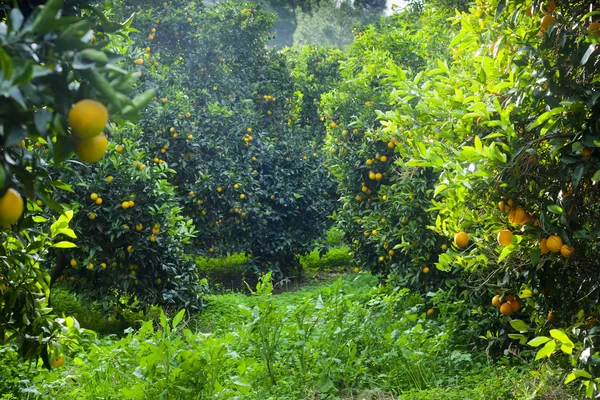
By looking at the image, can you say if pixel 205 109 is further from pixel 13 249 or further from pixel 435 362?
pixel 13 249

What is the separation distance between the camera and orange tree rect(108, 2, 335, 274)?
8758 mm

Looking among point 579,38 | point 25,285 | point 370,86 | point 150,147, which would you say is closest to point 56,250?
point 150,147

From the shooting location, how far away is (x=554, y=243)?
101 inches

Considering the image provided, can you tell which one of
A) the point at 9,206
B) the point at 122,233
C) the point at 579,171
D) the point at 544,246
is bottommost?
the point at 122,233

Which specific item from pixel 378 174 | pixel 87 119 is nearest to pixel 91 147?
pixel 87 119

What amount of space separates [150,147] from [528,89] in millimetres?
6408

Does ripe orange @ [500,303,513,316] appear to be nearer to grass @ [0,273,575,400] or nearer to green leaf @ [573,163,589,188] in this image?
grass @ [0,273,575,400]

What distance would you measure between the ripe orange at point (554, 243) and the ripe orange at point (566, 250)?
0.02m

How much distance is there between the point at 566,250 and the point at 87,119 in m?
2.03

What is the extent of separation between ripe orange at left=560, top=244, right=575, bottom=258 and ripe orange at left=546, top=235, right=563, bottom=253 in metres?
0.02

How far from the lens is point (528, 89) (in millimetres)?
2680

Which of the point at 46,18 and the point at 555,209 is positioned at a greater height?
the point at 46,18

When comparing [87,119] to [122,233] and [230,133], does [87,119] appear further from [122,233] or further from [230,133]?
[230,133]

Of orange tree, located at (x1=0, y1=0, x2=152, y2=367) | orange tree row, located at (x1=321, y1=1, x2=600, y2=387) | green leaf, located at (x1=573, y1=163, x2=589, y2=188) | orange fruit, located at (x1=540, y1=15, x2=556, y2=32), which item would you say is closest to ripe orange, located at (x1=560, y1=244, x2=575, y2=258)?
orange tree row, located at (x1=321, y1=1, x2=600, y2=387)
